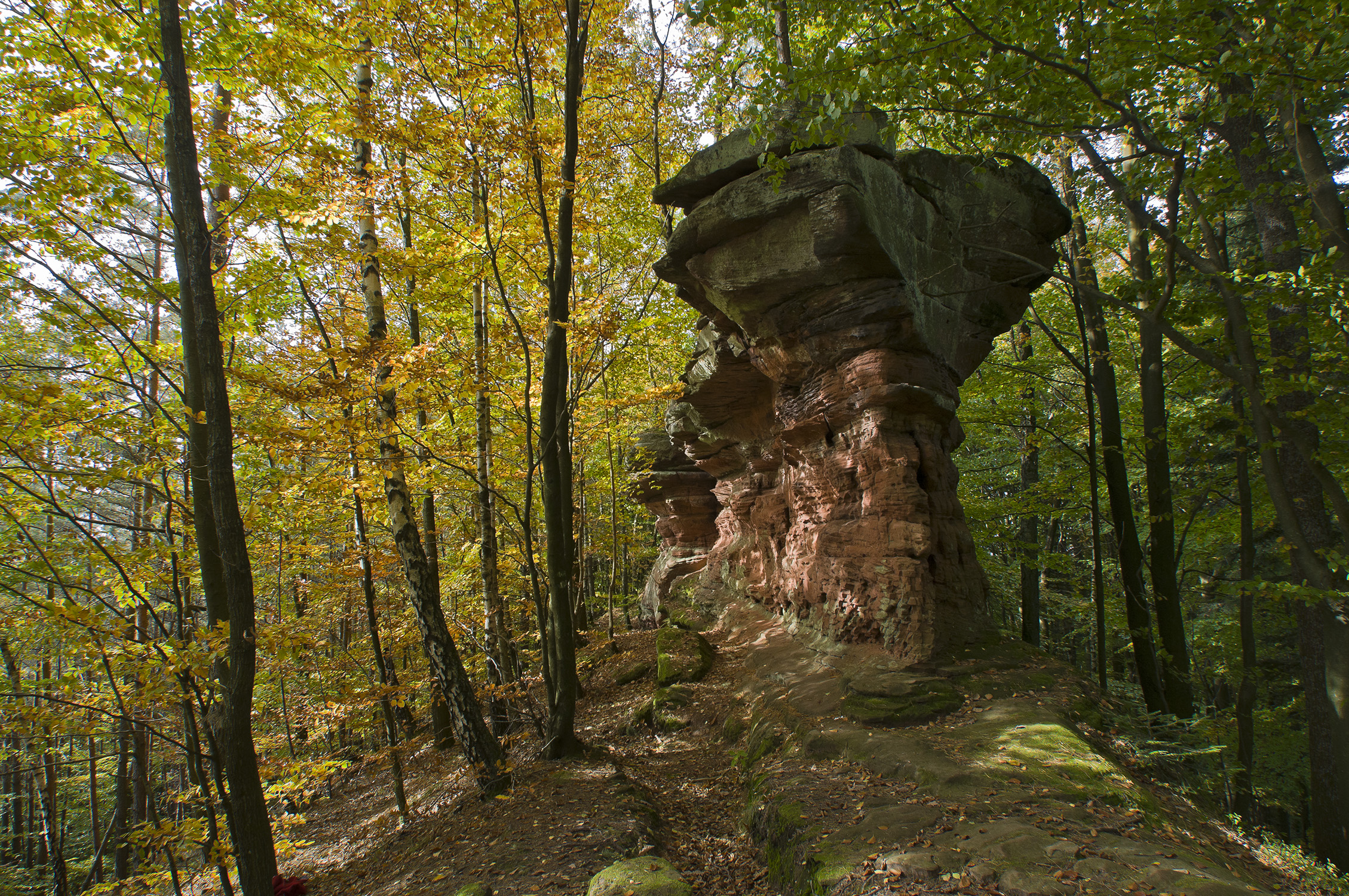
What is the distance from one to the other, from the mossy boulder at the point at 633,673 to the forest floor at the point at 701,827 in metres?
2.70

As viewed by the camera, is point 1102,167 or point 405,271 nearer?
Answer: point 1102,167

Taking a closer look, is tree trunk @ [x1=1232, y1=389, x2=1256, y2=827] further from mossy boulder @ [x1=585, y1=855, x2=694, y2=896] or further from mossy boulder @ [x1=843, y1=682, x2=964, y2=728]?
mossy boulder @ [x1=585, y1=855, x2=694, y2=896]

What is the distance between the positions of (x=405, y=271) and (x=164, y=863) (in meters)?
13.0

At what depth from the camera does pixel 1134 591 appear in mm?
9336

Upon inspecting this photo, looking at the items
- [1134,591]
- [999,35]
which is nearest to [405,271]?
[999,35]

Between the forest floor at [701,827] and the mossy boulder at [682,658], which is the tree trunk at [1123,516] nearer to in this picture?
the forest floor at [701,827]

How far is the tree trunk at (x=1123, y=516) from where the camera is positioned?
8.78 meters

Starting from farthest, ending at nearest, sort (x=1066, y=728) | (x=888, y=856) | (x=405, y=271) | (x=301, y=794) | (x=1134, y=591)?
1. (x=1134, y=591)
2. (x=405, y=271)
3. (x=301, y=794)
4. (x=1066, y=728)
5. (x=888, y=856)

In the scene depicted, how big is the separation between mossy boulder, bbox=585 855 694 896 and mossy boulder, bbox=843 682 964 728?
134 inches

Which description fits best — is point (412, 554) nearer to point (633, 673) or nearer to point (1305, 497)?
point (633, 673)

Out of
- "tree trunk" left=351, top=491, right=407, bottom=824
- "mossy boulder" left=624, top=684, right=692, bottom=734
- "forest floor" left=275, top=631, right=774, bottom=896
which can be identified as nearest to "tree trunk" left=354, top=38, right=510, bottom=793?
"forest floor" left=275, top=631, right=774, bottom=896

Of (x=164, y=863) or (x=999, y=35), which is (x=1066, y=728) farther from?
(x=164, y=863)

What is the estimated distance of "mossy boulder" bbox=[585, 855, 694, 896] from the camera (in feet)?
15.5

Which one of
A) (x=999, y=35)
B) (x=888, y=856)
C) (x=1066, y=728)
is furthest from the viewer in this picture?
(x=1066, y=728)
